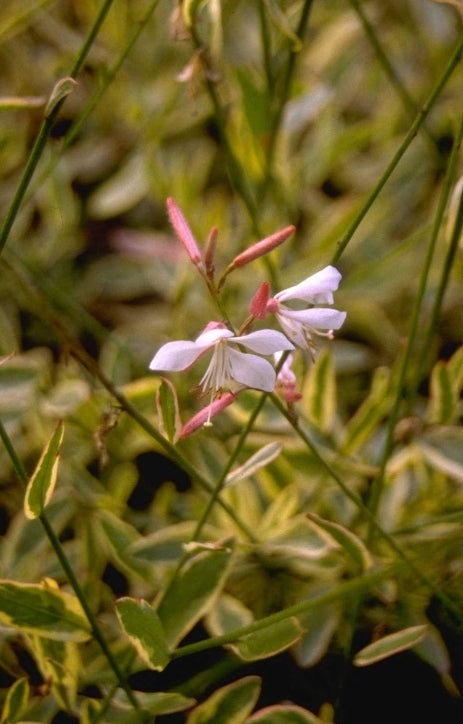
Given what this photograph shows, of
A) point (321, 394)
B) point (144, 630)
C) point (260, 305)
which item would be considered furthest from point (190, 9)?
point (144, 630)

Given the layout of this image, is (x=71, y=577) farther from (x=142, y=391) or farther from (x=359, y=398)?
(x=359, y=398)

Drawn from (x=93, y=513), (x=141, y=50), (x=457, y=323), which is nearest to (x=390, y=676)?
(x=93, y=513)

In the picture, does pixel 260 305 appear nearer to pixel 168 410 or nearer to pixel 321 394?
pixel 168 410

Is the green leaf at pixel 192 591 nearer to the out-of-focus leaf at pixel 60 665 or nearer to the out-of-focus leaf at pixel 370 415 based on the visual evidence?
the out-of-focus leaf at pixel 60 665

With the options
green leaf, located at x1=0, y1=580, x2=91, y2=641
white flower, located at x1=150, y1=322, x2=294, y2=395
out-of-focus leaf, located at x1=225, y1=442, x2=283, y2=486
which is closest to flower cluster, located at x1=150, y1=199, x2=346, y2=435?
white flower, located at x1=150, y1=322, x2=294, y2=395

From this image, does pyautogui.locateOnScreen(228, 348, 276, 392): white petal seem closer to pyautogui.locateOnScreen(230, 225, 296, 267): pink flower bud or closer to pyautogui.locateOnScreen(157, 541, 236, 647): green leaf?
pyautogui.locateOnScreen(230, 225, 296, 267): pink flower bud

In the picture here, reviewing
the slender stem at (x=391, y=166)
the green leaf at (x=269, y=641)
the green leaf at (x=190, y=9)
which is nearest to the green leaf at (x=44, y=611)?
the green leaf at (x=269, y=641)
